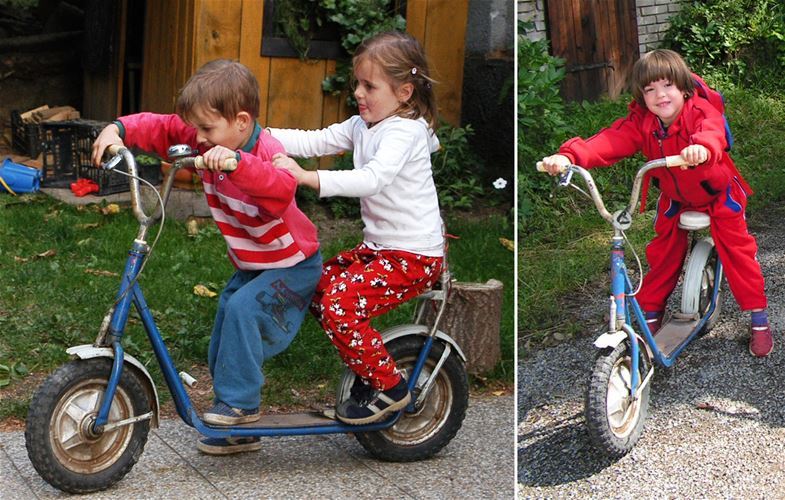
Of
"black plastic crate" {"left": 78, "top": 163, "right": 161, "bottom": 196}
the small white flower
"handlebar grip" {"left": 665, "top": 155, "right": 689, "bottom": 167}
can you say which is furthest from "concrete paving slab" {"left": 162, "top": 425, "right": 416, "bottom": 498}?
"black plastic crate" {"left": 78, "top": 163, "right": 161, "bottom": 196}

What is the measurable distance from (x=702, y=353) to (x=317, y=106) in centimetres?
353

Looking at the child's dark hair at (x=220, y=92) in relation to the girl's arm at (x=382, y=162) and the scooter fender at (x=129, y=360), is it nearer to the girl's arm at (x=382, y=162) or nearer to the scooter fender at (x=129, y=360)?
the girl's arm at (x=382, y=162)

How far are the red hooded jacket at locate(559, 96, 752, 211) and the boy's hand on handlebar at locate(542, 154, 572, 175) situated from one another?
3 cm

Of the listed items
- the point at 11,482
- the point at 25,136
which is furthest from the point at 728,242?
the point at 25,136

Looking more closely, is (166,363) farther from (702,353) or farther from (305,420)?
(702,353)

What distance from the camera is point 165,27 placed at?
5.55m

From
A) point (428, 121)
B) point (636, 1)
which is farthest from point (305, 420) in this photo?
point (636, 1)

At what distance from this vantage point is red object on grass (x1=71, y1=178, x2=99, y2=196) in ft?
17.6

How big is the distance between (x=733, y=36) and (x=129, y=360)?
152 cm

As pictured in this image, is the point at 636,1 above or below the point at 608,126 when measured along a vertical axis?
above

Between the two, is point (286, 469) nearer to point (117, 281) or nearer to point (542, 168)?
point (542, 168)

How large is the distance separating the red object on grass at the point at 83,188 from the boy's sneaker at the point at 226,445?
112 inches

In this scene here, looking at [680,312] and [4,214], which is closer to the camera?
[680,312]

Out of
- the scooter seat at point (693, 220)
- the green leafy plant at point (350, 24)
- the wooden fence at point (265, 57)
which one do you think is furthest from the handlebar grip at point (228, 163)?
the green leafy plant at point (350, 24)
